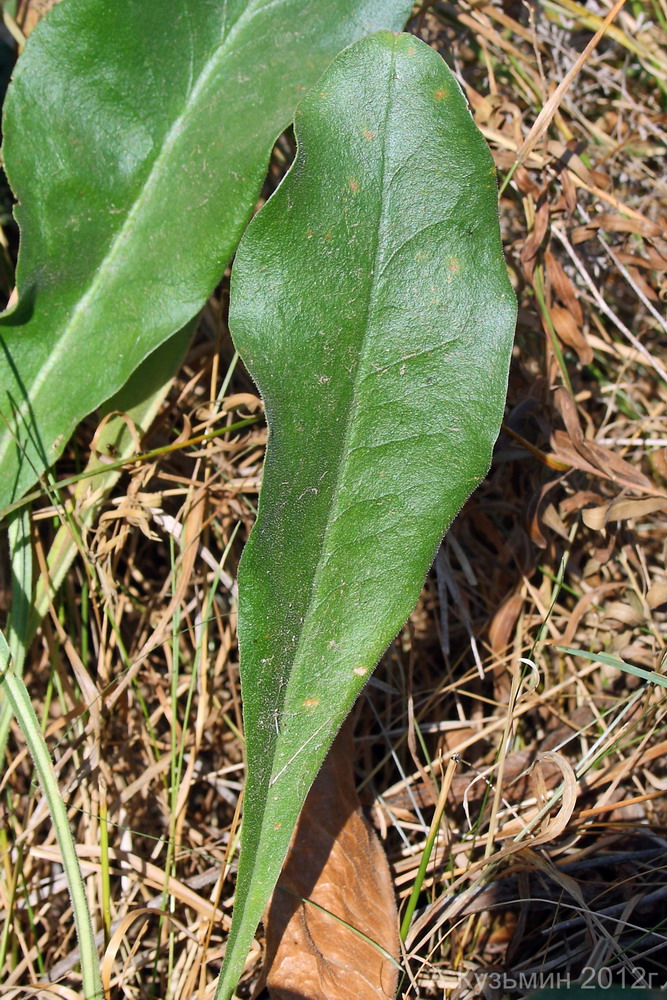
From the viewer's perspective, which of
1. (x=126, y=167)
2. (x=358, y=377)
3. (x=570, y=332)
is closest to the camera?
(x=358, y=377)

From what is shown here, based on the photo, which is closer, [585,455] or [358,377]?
[358,377]

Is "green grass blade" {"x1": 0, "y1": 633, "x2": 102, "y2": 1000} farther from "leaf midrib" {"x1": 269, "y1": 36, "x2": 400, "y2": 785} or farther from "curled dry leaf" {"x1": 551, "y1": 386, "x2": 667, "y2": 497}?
"curled dry leaf" {"x1": 551, "y1": 386, "x2": 667, "y2": 497}

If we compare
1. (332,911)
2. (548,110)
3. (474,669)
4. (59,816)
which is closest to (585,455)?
(474,669)

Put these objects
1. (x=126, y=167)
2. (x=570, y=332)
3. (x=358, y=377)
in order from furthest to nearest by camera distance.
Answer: (x=570, y=332) → (x=126, y=167) → (x=358, y=377)

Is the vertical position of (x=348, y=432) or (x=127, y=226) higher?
(x=127, y=226)

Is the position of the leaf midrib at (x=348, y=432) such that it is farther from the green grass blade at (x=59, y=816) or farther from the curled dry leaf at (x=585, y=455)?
the curled dry leaf at (x=585, y=455)

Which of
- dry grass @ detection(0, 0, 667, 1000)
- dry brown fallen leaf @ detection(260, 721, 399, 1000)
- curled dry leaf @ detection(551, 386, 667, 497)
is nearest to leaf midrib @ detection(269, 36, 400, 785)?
dry brown fallen leaf @ detection(260, 721, 399, 1000)

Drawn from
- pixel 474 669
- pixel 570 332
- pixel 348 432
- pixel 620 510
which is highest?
pixel 348 432

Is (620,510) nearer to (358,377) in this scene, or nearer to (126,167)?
(358,377)
